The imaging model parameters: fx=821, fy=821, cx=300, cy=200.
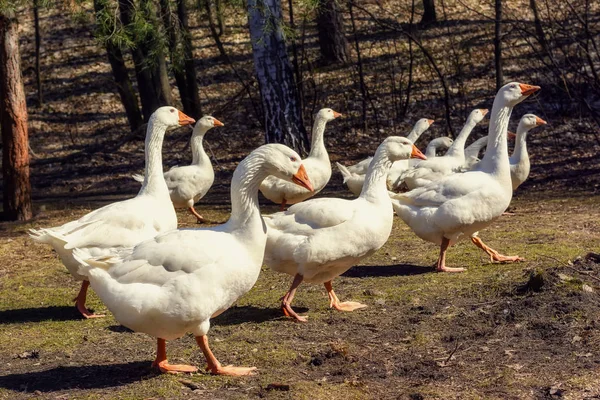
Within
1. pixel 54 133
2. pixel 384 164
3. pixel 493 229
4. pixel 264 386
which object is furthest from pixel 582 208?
pixel 54 133

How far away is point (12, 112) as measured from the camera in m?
12.0

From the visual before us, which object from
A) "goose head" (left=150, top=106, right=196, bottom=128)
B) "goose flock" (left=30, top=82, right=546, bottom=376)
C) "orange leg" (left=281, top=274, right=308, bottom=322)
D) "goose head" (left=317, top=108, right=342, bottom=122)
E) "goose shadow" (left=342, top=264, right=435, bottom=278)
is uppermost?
"goose head" (left=150, top=106, right=196, bottom=128)

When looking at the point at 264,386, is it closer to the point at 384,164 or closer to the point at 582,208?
the point at 384,164

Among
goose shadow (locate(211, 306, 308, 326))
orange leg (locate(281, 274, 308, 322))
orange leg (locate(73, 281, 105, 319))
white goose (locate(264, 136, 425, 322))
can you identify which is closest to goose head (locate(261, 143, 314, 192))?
→ white goose (locate(264, 136, 425, 322))

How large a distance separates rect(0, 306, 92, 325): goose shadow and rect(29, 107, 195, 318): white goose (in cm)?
15

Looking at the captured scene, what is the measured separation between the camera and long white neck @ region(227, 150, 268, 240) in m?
5.69

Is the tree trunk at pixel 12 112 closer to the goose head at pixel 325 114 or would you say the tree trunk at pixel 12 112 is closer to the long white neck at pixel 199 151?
the long white neck at pixel 199 151

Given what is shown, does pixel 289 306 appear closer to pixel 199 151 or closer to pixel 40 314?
pixel 40 314

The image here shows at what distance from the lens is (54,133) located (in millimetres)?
19906

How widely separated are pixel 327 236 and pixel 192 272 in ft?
6.22

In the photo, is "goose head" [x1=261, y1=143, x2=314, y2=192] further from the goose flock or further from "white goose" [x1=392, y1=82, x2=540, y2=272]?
"white goose" [x1=392, y1=82, x2=540, y2=272]

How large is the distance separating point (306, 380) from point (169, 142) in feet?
43.5

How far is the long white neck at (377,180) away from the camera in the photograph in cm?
747

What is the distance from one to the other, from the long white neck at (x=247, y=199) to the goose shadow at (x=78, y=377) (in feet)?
3.93
